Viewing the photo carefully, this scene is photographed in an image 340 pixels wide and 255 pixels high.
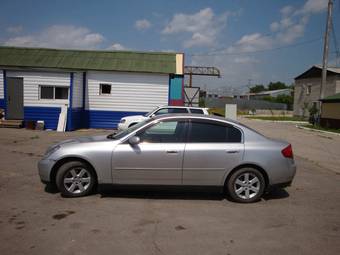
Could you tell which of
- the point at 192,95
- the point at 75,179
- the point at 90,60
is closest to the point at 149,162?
the point at 75,179

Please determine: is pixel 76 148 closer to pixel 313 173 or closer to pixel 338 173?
pixel 313 173

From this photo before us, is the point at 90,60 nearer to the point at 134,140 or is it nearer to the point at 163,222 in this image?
the point at 134,140

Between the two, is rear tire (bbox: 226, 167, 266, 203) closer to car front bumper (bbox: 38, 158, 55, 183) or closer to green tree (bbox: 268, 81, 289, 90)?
car front bumper (bbox: 38, 158, 55, 183)

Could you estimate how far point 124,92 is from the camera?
61.6ft

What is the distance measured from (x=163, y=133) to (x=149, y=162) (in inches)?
22.9

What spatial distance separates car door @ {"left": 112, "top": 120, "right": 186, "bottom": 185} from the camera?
18.3ft

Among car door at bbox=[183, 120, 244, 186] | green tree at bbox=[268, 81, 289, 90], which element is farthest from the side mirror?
green tree at bbox=[268, 81, 289, 90]

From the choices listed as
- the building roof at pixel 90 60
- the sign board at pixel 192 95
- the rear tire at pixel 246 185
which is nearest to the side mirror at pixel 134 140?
the rear tire at pixel 246 185

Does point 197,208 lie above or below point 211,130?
below

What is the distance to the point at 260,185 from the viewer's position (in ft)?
18.9

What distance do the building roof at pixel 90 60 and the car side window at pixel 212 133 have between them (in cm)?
1340

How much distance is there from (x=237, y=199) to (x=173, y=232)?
1.80 meters

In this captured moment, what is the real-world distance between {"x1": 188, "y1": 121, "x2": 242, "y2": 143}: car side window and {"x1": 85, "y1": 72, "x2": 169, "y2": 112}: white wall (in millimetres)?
13196

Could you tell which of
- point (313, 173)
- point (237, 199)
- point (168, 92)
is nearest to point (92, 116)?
point (168, 92)
